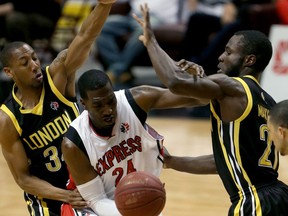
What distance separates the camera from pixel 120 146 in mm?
4328

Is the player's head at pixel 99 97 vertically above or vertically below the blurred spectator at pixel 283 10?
above

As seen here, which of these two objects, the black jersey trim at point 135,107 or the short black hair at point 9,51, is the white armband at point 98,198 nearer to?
the black jersey trim at point 135,107

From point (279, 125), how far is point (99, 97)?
1062mm

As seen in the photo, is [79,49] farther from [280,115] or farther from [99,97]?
[280,115]

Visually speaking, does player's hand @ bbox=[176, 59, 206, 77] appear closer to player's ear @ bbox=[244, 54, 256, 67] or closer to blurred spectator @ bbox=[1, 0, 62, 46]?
player's ear @ bbox=[244, 54, 256, 67]

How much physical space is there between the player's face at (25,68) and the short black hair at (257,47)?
4.61ft

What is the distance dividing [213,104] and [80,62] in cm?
108

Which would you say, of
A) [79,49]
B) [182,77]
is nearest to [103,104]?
[182,77]

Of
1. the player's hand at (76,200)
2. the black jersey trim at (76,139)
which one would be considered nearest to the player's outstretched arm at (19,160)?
the player's hand at (76,200)

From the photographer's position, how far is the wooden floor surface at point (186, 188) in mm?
6320

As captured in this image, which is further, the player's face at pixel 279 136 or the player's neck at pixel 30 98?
the player's neck at pixel 30 98

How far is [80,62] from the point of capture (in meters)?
4.69

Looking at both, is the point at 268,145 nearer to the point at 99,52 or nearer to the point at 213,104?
the point at 213,104

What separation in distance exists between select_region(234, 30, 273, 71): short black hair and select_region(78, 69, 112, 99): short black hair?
2.71 ft
